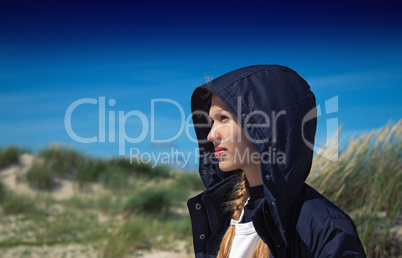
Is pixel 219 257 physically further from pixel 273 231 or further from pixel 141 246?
pixel 141 246

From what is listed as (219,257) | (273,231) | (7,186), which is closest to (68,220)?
(7,186)

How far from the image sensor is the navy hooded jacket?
80.4 inches

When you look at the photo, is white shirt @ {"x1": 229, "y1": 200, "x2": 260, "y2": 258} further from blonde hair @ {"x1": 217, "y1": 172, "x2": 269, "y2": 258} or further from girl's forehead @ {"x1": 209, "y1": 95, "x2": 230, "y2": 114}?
girl's forehead @ {"x1": 209, "y1": 95, "x2": 230, "y2": 114}

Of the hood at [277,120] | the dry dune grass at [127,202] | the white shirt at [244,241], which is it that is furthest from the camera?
the dry dune grass at [127,202]

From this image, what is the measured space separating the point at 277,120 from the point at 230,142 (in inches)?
15.0

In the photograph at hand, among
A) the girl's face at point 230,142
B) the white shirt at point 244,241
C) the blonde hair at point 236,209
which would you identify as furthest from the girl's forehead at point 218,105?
the white shirt at point 244,241

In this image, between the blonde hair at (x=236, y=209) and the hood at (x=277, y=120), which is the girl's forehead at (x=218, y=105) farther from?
the blonde hair at (x=236, y=209)

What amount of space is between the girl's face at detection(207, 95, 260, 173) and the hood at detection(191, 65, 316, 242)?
11cm

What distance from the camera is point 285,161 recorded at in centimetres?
216

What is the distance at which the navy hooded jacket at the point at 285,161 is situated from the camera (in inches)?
80.4

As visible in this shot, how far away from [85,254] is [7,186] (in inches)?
219

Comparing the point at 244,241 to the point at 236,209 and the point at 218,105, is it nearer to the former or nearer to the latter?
the point at 236,209

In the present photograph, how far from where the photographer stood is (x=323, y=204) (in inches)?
85.2

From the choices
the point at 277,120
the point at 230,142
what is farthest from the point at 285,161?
the point at 230,142
